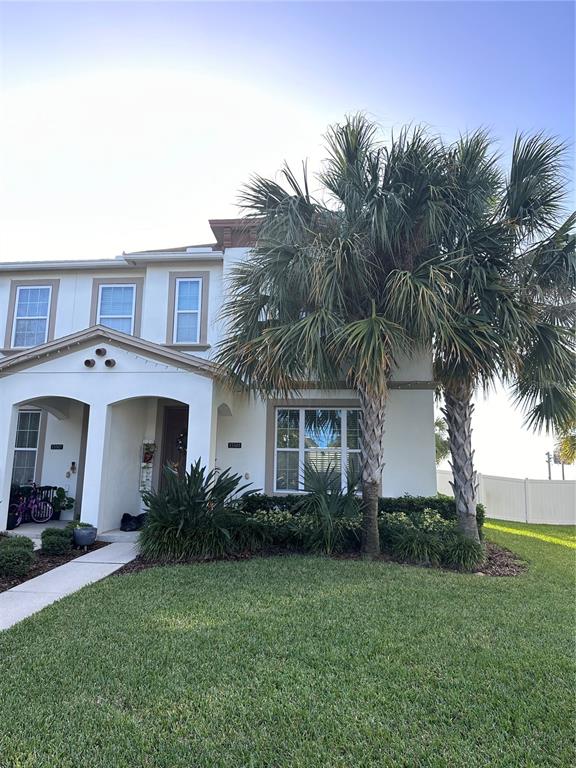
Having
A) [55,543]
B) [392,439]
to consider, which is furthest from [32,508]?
Answer: [392,439]

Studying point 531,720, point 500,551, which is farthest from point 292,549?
point 531,720

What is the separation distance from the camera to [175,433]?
1316cm

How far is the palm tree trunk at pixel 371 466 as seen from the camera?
889cm

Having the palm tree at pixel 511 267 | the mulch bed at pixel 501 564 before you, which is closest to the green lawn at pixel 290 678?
the mulch bed at pixel 501 564

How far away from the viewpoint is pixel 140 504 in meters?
12.3

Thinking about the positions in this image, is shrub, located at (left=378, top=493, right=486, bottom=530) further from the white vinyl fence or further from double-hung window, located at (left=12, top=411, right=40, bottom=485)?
double-hung window, located at (left=12, top=411, right=40, bottom=485)

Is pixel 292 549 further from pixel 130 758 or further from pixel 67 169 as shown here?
pixel 67 169

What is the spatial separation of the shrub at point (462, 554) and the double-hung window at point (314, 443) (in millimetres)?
3439

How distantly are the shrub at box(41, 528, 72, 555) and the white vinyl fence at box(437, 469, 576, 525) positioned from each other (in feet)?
44.5

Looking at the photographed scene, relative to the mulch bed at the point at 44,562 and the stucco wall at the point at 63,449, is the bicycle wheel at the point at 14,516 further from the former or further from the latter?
the mulch bed at the point at 44,562

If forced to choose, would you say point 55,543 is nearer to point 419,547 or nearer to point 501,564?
point 419,547

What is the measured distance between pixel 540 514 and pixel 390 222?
14078mm

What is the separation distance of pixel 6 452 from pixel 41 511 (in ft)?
7.48

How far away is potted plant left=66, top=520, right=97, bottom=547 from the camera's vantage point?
9352mm
